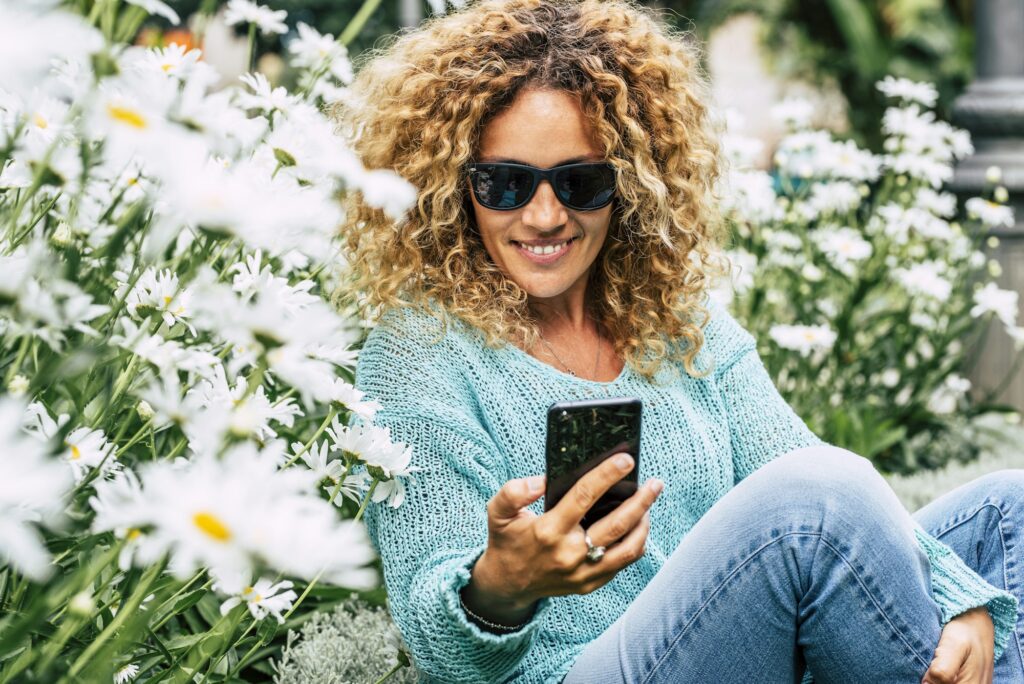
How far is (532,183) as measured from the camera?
5.67 feet

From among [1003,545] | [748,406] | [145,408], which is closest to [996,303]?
[748,406]

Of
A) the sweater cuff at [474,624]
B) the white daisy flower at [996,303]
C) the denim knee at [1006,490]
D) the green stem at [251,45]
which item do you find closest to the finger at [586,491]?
the sweater cuff at [474,624]

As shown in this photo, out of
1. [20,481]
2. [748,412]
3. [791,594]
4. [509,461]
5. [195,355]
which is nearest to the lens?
[20,481]

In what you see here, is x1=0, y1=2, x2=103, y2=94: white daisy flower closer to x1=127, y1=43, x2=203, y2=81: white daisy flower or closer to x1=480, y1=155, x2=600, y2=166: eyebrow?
x1=127, y1=43, x2=203, y2=81: white daisy flower

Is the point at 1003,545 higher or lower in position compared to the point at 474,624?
higher

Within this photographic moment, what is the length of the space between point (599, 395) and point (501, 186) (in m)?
0.35

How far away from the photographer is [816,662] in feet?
4.90

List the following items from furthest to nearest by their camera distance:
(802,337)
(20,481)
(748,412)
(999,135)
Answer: (999,135)
(802,337)
(748,412)
(20,481)

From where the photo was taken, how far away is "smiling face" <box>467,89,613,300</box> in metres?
1.75

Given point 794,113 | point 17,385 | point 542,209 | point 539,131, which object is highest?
point 794,113

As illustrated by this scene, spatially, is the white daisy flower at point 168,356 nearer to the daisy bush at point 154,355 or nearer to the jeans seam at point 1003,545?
the daisy bush at point 154,355

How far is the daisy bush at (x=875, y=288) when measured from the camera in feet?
11.1

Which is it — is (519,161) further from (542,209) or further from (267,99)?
(267,99)

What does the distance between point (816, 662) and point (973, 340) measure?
2661 mm
